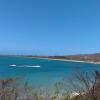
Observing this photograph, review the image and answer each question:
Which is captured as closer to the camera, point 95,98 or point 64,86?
point 95,98

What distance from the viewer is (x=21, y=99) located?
49.9ft

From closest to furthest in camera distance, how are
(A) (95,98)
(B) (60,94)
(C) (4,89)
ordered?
(C) (4,89) < (A) (95,98) < (B) (60,94)

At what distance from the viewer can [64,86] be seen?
18.9 m

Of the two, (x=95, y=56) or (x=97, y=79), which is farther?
(x=95, y=56)

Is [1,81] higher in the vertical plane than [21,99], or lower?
higher

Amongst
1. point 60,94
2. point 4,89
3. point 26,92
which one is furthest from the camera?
point 60,94

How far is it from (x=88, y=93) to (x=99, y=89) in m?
0.73

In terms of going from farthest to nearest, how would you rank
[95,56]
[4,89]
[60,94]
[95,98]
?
[95,56] → [60,94] → [95,98] → [4,89]

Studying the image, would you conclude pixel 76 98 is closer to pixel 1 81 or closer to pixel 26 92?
pixel 26 92

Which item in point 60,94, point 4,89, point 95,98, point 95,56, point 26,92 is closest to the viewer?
point 4,89

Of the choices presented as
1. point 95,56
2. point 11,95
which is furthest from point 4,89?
point 95,56

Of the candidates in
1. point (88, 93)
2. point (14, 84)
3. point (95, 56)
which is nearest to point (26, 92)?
point (14, 84)

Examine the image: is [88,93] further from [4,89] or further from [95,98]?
[4,89]

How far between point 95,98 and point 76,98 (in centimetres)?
148
